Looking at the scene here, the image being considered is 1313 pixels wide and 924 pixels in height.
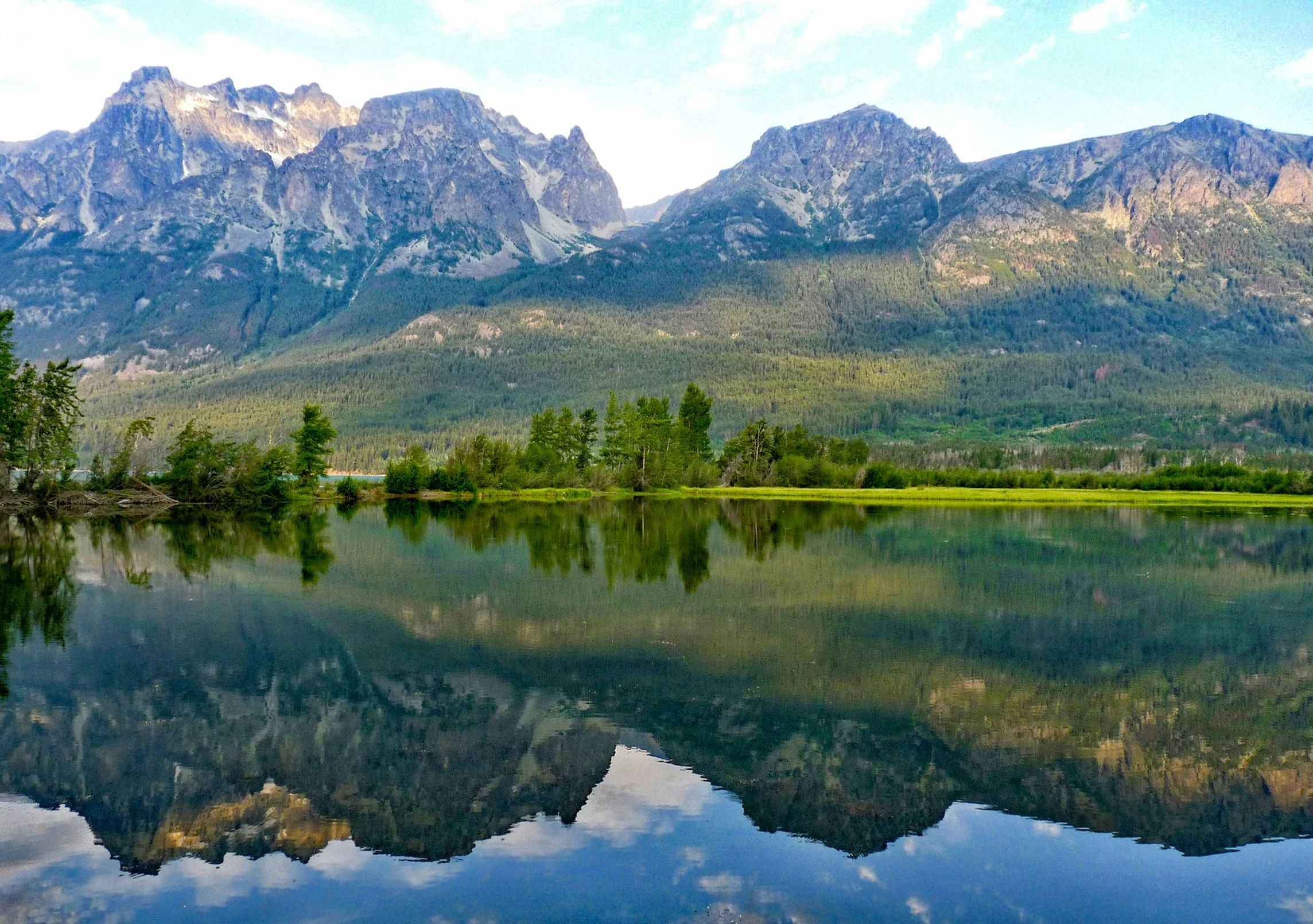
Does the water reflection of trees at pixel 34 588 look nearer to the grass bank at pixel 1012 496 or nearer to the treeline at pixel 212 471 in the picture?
the treeline at pixel 212 471

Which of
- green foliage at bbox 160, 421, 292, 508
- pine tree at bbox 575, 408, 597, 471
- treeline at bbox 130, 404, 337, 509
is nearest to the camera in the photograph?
treeline at bbox 130, 404, 337, 509

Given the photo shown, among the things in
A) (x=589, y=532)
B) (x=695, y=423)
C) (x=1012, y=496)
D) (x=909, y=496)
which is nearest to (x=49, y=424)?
(x=589, y=532)

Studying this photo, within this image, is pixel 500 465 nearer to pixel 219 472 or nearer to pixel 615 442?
pixel 615 442

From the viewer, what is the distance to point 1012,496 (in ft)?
360

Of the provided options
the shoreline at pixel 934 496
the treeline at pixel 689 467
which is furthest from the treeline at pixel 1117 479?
the shoreline at pixel 934 496

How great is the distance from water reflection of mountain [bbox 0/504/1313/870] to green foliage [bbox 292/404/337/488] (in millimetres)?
50589

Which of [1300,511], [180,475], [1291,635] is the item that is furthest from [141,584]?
[1300,511]

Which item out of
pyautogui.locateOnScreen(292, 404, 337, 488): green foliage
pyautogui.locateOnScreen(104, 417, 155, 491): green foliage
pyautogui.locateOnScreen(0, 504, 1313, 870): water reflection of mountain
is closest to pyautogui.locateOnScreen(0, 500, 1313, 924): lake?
pyautogui.locateOnScreen(0, 504, 1313, 870): water reflection of mountain

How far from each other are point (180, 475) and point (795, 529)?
47.3 metres

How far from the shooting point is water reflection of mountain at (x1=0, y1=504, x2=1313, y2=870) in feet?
43.4

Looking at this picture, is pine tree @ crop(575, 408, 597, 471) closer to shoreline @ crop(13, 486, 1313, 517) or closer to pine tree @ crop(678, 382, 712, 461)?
shoreline @ crop(13, 486, 1313, 517)

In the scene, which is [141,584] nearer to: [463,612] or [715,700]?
[463,612]

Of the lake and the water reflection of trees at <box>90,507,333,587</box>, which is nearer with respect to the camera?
the lake

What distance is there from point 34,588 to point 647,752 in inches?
962
